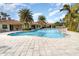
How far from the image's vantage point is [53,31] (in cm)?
815

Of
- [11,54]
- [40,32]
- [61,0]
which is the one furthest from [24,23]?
[11,54]

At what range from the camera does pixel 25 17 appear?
25.3ft

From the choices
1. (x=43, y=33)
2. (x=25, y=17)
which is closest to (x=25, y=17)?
(x=25, y=17)

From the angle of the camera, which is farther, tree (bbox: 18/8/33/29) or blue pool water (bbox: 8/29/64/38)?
blue pool water (bbox: 8/29/64/38)

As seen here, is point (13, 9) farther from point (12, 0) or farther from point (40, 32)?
point (40, 32)

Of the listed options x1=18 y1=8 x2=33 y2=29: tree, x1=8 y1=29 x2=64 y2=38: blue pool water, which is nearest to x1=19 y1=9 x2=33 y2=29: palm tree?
x1=18 y1=8 x2=33 y2=29: tree

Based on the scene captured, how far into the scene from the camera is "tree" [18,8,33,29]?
6688 millimetres

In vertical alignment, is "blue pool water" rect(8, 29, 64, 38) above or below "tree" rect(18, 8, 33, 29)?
below

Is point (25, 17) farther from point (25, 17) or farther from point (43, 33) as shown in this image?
point (43, 33)

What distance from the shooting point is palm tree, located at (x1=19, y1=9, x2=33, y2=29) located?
21.9ft

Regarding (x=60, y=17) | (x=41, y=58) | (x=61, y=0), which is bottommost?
(x=41, y=58)

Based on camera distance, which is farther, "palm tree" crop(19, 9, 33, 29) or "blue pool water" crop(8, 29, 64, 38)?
"blue pool water" crop(8, 29, 64, 38)

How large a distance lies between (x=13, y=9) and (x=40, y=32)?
263 centimetres

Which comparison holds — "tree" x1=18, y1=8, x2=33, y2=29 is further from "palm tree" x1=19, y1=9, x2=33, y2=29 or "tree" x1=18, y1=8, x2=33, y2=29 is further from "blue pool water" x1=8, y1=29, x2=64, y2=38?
"blue pool water" x1=8, y1=29, x2=64, y2=38
